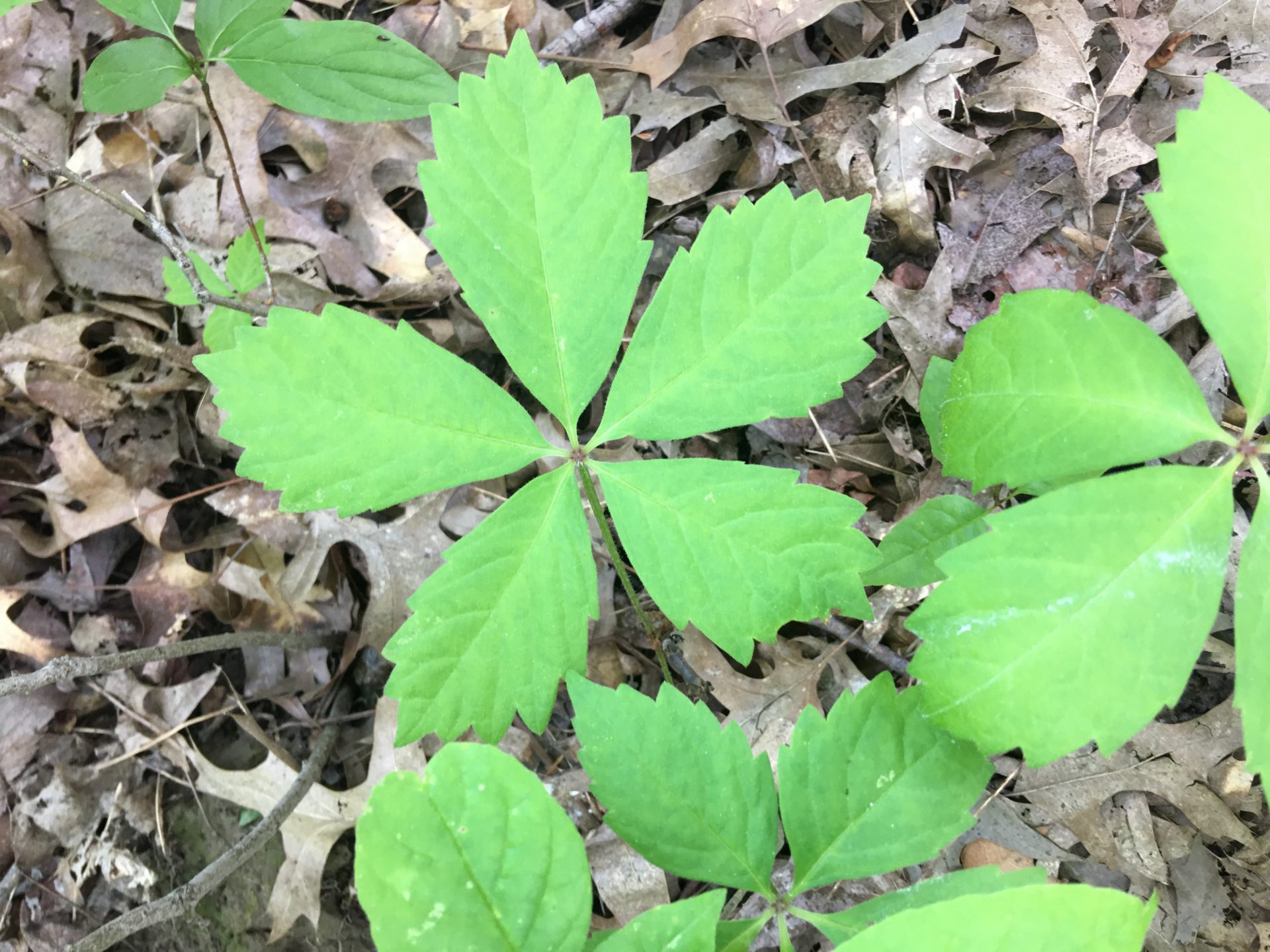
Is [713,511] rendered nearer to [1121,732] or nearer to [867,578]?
[867,578]

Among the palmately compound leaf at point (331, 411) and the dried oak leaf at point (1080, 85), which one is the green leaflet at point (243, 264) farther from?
the dried oak leaf at point (1080, 85)

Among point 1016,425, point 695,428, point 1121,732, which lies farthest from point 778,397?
point 1121,732

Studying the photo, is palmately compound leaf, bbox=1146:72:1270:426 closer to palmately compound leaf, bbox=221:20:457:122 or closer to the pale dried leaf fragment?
the pale dried leaf fragment

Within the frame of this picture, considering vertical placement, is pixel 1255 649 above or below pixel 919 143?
→ below

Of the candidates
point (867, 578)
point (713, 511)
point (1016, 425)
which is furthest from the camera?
point (867, 578)

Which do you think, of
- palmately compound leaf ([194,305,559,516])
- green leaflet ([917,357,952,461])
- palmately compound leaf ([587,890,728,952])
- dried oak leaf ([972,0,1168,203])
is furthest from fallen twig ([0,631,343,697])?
dried oak leaf ([972,0,1168,203])

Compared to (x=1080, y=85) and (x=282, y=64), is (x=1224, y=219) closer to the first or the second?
(x=1080, y=85)

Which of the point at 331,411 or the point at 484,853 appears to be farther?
the point at 331,411

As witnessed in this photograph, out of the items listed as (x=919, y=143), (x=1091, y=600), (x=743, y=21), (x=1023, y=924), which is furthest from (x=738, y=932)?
(x=743, y=21)
